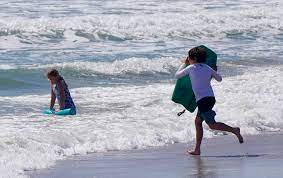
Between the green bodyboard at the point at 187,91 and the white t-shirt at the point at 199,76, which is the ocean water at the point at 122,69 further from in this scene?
the white t-shirt at the point at 199,76

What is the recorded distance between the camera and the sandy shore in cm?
896

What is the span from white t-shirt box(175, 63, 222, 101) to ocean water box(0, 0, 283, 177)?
4.44 ft

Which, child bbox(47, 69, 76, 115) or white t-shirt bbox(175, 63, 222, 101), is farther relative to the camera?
child bbox(47, 69, 76, 115)

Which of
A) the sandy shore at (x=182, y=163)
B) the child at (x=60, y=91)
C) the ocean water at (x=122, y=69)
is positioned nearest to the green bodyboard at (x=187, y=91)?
the sandy shore at (x=182, y=163)

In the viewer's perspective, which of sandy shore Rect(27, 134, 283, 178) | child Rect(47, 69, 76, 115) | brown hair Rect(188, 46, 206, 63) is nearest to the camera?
sandy shore Rect(27, 134, 283, 178)

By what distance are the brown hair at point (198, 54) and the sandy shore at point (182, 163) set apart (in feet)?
3.38

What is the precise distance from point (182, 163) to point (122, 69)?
12125mm

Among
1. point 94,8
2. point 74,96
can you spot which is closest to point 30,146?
point 74,96

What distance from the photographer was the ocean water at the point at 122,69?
A: 39.0 feet

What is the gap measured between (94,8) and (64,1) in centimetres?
224

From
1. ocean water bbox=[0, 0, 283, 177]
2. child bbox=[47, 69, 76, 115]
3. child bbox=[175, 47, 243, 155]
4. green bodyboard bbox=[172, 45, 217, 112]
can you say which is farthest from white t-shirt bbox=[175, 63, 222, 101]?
child bbox=[47, 69, 76, 115]

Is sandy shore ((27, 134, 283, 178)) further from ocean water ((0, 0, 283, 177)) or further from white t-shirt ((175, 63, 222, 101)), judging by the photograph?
white t-shirt ((175, 63, 222, 101))

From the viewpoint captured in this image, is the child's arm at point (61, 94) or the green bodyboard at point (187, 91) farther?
the child's arm at point (61, 94)

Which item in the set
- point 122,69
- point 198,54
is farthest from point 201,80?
point 122,69
